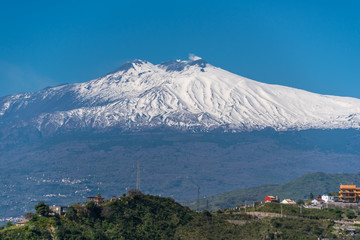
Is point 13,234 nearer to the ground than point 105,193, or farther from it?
nearer to the ground

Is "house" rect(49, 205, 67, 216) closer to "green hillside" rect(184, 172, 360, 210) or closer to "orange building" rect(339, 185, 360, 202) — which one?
"orange building" rect(339, 185, 360, 202)

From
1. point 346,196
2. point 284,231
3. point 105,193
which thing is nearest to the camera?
point 284,231

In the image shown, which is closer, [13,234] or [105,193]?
[13,234]

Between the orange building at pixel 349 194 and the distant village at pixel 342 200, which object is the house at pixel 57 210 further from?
the orange building at pixel 349 194

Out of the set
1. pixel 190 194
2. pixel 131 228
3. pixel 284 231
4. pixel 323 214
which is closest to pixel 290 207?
pixel 323 214

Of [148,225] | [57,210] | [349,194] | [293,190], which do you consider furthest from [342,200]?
[293,190]

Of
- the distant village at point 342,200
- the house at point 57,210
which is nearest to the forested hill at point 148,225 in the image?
the house at point 57,210

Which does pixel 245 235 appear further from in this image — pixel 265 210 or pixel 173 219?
pixel 265 210
